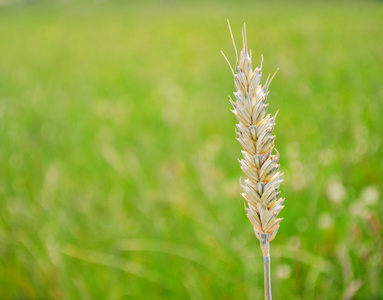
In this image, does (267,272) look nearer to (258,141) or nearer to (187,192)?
(258,141)

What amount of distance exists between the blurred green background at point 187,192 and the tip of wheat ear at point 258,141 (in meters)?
0.78

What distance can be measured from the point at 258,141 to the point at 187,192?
171 centimetres

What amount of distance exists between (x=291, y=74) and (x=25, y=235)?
283 cm

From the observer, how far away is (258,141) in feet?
1.66

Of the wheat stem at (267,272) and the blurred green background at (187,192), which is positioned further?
the blurred green background at (187,192)

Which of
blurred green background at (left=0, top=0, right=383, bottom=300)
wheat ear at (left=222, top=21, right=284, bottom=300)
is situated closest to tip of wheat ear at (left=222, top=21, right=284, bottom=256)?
wheat ear at (left=222, top=21, right=284, bottom=300)

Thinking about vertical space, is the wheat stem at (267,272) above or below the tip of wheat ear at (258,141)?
below

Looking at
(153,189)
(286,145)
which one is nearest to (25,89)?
(153,189)

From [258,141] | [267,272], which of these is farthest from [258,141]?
[267,272]

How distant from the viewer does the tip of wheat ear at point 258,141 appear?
1.65 feet

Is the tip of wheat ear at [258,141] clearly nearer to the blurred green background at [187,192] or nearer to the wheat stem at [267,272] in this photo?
the wheat stem at [267,272]

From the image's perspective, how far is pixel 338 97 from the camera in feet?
9.86

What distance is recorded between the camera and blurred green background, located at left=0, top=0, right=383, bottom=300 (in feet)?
4.77

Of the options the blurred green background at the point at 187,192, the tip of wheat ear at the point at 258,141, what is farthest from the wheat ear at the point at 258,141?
the blurred green background at the point at 187,192
